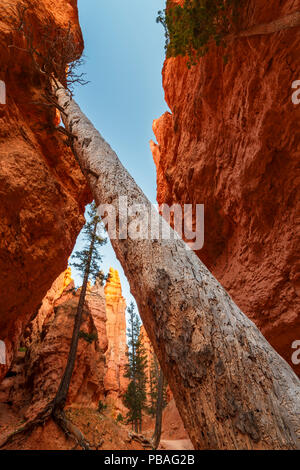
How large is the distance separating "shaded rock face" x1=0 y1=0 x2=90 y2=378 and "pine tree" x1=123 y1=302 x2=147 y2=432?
751 inches

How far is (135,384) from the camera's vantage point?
941 inches

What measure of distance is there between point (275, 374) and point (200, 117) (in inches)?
340

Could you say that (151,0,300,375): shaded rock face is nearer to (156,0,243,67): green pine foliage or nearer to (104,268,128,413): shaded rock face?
(156,0,243,67): green pine foliage

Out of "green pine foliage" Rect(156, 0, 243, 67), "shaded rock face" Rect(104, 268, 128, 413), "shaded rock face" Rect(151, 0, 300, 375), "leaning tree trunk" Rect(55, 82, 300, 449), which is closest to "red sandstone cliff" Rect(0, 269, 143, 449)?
"shaded rock face" Rect(151, 0, 300, 375)

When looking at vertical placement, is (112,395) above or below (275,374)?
below

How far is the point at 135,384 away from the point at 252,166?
25.5 m

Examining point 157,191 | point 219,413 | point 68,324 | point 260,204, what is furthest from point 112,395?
point 219,413

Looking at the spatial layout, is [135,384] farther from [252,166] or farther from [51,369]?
[252,166]

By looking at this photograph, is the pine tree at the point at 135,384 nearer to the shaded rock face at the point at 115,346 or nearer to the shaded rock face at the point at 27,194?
the shaded rock face at the point at 115,346

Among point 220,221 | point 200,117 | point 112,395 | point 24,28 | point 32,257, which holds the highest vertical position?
point 24,28

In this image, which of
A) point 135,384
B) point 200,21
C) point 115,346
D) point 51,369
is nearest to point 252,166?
point 200,21

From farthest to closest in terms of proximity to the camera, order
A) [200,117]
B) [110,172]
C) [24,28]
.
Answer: [200,117]
[24,28]
[110,172]

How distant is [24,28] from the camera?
614 cm

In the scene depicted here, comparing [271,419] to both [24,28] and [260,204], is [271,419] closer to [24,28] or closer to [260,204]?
[260,204]
